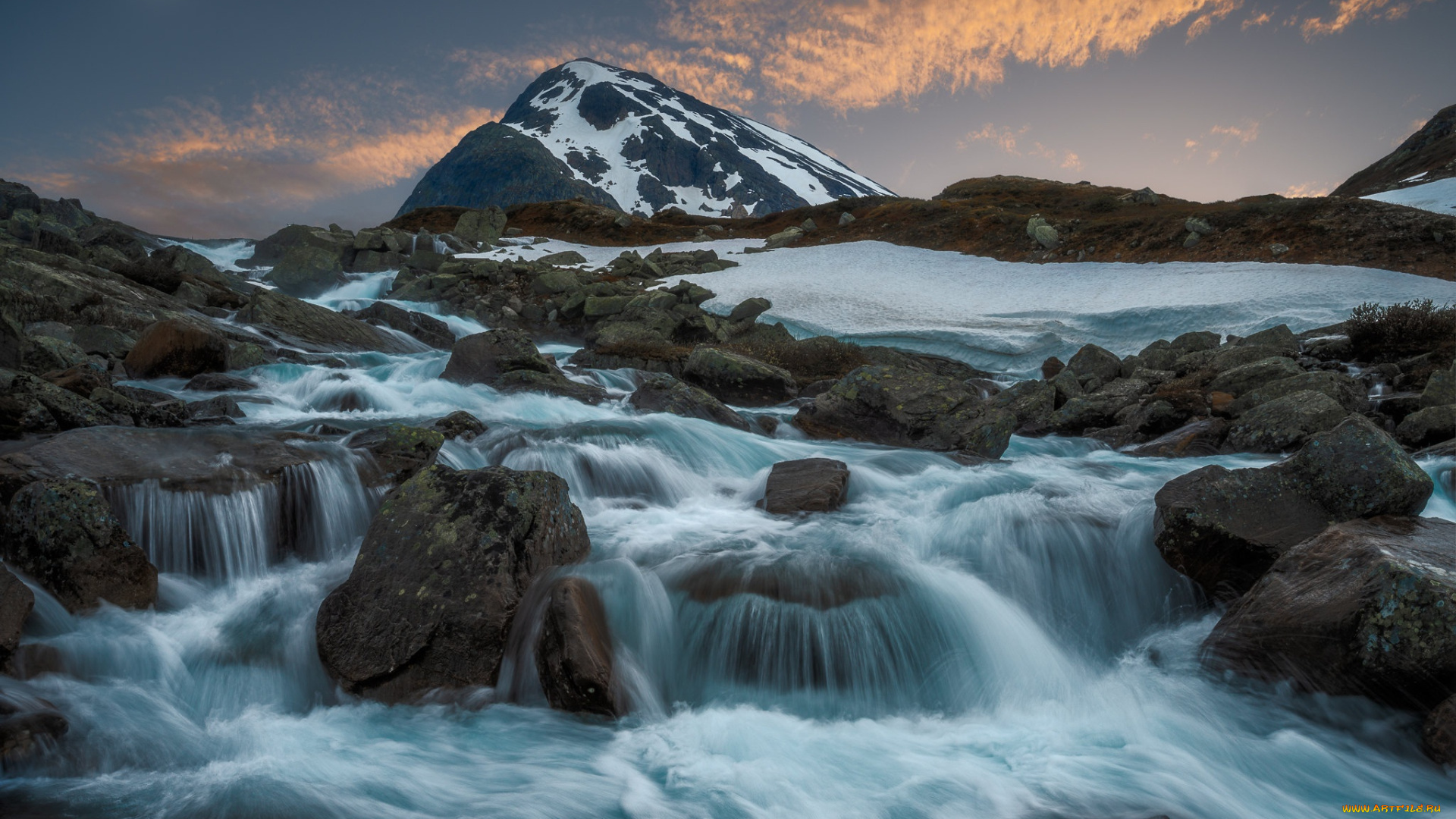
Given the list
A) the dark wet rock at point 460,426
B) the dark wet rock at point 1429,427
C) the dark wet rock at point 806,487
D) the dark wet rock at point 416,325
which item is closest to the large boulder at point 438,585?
the dark wet rock at point 806,487

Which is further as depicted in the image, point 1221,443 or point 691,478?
point 1221,443

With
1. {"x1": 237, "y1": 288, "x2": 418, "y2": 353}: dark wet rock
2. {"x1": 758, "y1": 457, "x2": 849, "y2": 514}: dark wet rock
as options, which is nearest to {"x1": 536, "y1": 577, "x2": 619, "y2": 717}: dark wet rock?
{"x1": 758, "y1": 457, "x2": 849, "y2": 514}: dark wet rock

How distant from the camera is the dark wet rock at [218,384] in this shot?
479 inches

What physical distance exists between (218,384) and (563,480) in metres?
9.68

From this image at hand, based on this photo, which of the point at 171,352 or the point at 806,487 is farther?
the point at 171,352

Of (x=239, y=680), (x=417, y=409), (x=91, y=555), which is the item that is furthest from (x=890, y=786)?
(x=417, y=409)

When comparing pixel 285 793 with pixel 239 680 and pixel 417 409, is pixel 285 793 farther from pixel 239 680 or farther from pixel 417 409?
pixel 417 409

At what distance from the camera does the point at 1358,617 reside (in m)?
4.02

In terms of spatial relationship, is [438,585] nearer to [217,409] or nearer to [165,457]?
[165,457]

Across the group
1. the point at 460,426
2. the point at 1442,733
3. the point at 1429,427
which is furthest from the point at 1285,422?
the point at 460,426

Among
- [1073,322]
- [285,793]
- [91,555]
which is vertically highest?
[1073,322]

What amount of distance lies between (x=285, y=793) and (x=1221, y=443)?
12.3m

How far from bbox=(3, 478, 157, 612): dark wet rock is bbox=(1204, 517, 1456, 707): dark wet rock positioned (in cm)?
852

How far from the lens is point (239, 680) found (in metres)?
5.05
